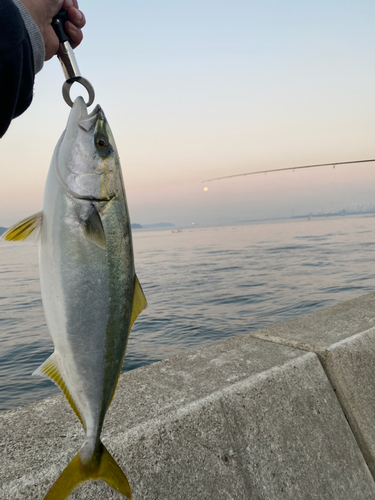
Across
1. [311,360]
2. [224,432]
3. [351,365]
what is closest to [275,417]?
[224,432]

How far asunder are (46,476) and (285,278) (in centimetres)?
1768

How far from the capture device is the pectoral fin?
4.46 feet

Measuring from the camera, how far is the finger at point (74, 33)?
1.66 metres

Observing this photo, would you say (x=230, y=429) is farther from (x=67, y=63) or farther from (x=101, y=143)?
(x=67, y=63)

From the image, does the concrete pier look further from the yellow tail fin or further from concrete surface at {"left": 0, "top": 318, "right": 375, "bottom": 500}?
the yellow tail fin

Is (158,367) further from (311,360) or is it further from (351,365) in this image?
(351,365)

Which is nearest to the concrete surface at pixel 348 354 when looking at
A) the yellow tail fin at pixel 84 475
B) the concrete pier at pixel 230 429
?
the concrete pier at pixel 230 429

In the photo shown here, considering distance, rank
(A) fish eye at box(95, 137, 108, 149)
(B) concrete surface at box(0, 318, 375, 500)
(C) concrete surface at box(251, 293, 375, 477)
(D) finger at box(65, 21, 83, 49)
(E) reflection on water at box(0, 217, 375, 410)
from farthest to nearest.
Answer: (E) reflection on water at box(0, 217, 375, 410)
(C) concrete surface at box(251, 293, 375, 477)
(B) concrete surface at box(0, 318, 375, 500)
(D) finger at box(65, 21, 83, 49)
(A) fish eye at box(95, 137, 108, 149)

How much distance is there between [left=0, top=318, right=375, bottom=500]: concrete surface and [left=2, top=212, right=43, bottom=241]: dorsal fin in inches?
48.4

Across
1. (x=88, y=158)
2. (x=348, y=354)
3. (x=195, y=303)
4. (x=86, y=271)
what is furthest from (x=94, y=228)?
(x=195, y=303)

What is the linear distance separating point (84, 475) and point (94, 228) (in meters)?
0.96

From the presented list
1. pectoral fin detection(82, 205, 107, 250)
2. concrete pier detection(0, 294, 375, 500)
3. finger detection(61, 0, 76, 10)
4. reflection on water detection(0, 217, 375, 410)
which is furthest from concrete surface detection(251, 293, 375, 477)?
reflection on water detection(0, 217, 375, 410)

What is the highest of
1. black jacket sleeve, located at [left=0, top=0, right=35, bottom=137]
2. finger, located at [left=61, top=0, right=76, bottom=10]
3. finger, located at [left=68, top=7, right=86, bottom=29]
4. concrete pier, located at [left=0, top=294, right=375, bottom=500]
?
finger, located at [left=61, top=0, right=76, bottom=10]

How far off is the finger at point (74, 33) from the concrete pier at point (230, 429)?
1.94m
